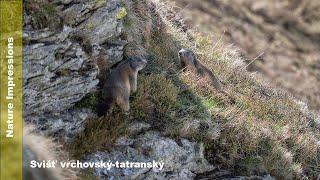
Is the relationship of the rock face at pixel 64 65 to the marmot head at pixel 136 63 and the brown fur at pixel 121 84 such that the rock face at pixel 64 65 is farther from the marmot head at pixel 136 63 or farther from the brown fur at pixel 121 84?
the marmot head at pixel 136 63

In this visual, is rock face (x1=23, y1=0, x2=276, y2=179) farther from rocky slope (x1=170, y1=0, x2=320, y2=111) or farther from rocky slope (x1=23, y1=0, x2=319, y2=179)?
rocky slope (x1=170, y1=0, x2=320, y2=111)

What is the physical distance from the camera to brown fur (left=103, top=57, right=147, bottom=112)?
32.8 ft

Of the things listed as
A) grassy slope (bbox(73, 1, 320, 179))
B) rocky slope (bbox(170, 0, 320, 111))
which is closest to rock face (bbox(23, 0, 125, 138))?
grassy slope (bbox(73, 1, 320, 179))

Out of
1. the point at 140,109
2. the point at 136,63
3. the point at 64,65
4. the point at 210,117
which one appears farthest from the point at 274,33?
the point at 64,65

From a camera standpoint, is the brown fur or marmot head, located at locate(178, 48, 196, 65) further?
marmot head, located at locate(178, 48, 196, 65)

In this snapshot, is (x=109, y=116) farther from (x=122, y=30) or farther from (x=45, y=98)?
(x=122, y=30)

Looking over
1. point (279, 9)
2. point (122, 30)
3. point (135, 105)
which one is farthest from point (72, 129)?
point (279, 9)

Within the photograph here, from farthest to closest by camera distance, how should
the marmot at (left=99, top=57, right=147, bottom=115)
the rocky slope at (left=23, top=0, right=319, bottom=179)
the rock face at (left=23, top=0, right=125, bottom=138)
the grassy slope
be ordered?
the grassy slope, the marmot at (left=99, top=57, right=147, bottom=115), the rocky slope at (left=23, top=0, right=319, bottom=179), the rock face at (left=23, top=0, right=125, bottom=138)

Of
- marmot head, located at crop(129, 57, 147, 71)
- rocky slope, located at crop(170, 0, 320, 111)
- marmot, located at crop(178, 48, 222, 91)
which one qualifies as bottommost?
rocky slope, located at crop(170, 0, 320, 111)

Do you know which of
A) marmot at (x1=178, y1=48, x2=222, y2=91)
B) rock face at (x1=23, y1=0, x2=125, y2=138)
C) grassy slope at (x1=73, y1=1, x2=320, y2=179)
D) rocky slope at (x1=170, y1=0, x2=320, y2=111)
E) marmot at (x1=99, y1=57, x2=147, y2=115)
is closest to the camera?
rock face at (x1=23, y1=0, x2=125, y2=138)

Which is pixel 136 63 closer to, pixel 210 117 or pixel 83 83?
pixel 83 83

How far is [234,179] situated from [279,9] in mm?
24569

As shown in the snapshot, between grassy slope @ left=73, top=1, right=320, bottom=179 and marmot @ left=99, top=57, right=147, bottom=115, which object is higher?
marmot @ left=99, top=57, right=147, bottom=115

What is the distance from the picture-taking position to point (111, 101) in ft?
32.9
